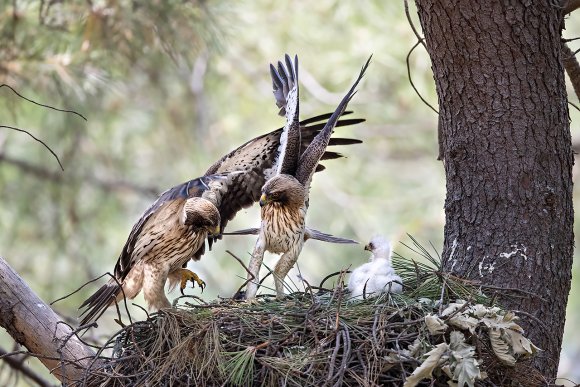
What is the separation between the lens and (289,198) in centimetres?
457

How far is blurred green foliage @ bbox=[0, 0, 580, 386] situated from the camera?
348 inches

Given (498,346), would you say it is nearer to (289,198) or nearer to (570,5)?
(570,5)

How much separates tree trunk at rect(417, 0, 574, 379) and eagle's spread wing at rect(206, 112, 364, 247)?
4.47 ft

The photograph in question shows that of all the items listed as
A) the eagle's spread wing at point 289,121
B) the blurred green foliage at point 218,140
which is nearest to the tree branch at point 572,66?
the eagle's spread wing at point 289,121

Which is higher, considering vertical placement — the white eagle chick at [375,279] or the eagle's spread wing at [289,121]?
the eagle's spread wing at [289,121]

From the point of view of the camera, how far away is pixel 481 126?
3771 millimetres

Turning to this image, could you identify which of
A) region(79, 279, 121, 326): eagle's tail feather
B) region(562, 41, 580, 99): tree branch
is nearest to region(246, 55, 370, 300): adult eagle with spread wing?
region(79, 279, 121, 326): eagle's tail feather

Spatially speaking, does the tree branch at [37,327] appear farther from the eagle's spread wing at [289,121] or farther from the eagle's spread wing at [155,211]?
the eagle's spread wing at [289,121]

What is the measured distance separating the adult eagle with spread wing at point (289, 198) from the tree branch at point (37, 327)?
2.83ft

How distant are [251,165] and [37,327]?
1.88 meters

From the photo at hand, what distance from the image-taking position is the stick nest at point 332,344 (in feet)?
10.9

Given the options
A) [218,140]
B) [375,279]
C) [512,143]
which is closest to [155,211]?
[375,279]

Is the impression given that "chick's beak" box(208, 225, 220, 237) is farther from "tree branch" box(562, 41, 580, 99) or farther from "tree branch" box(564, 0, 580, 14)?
"tree branch" box(564, 0, 580, 14)

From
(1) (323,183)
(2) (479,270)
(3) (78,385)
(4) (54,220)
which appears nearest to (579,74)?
(2) (479,270)
